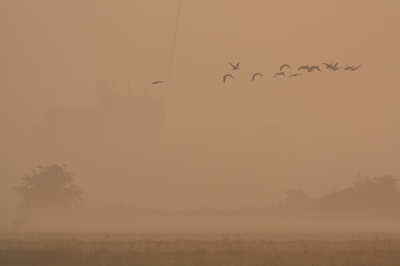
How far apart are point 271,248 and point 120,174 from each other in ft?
264

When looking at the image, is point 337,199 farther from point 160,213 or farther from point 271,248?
point 271,248

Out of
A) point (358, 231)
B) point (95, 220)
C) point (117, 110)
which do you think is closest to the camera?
point (358, 231)

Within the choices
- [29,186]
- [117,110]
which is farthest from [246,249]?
[117,110]

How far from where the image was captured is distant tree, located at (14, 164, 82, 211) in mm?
61406

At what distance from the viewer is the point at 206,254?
103 ft

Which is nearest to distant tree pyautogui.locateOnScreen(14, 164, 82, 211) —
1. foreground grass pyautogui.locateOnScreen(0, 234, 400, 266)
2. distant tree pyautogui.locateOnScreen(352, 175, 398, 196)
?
foreground grass pyautogui.locateOnScreen(0, 234, 400, 266)

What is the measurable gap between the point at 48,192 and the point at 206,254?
3597cm

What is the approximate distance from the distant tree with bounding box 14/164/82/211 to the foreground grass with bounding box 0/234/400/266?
1036 inches

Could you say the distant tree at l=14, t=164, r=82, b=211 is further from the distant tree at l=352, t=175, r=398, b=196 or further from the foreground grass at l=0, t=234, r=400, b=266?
the distant tree at l=352, t=175, r=398, b=196

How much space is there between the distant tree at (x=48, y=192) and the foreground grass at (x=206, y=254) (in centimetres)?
2631

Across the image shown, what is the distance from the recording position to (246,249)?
32.9 metres

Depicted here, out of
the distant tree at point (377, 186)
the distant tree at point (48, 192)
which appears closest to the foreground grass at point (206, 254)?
the distant tree at point (48, 192)

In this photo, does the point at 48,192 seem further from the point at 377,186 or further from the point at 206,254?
the point at 377,186

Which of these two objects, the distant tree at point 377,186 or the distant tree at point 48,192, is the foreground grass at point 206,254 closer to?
the distant tree at point 48,192
